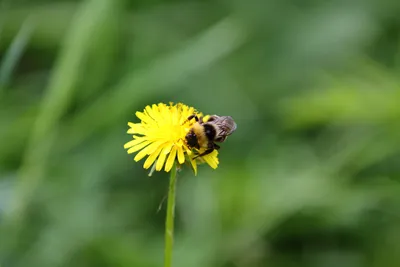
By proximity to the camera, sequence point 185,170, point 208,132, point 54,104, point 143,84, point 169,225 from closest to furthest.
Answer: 1. point 169,225
2. point 208,132
3. point 54,104
4. point 143,84
5. point 185,170

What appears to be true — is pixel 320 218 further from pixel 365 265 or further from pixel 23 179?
pixel 23 179

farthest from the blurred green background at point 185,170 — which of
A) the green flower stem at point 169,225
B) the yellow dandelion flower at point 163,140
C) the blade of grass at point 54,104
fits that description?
the green flower stem at point 169,225

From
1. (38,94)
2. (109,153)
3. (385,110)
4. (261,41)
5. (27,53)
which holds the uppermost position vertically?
(261,41)

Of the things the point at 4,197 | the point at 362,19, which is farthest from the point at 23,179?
the point at 362,19

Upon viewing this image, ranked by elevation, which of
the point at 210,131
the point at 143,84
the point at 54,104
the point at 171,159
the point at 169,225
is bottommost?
the point at 169,225

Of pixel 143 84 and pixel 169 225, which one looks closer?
pixel 169 225

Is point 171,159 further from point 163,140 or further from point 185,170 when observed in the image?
point 185,170

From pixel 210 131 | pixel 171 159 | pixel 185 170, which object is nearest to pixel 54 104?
pixel 185 170
